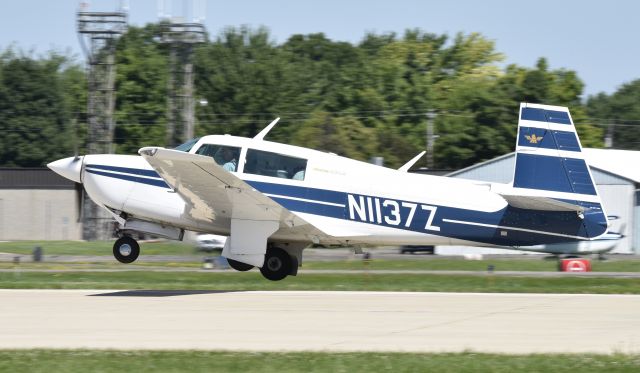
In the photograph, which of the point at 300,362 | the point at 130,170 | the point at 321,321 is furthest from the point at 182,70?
the point at 300,362

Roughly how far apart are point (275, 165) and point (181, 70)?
2783cm

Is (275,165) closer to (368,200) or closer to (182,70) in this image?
(368,200)

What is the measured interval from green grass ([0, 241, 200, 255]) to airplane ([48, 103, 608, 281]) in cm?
1508

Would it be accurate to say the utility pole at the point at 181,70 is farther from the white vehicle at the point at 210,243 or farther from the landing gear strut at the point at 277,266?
the landing gear strut at the point at 277,266

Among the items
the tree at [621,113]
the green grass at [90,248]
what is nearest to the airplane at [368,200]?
the green grass at [90,248]

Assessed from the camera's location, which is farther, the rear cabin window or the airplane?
the rear cabin window

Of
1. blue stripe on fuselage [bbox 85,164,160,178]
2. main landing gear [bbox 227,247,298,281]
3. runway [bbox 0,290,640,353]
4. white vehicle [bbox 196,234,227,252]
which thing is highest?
blue stripe on fuselage [bbox 85,164,160,178]

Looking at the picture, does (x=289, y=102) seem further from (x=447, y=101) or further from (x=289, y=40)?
(x=289, y=40)

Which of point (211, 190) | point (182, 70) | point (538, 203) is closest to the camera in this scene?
point (211, 190)

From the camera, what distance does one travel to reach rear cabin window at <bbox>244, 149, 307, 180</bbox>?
18.1m

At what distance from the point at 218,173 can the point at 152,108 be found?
60.0m

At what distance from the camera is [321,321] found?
1445 centimetres

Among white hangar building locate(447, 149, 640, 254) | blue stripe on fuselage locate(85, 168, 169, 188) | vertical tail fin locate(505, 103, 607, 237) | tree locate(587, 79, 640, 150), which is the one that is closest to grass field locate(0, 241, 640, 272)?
white hangar building locate(447, 149, 640, 254)

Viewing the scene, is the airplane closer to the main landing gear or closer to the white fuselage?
the white fuselage
